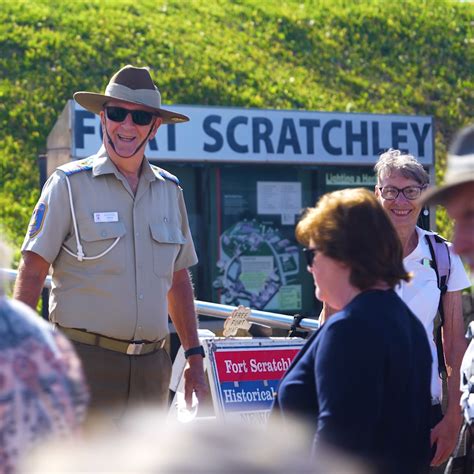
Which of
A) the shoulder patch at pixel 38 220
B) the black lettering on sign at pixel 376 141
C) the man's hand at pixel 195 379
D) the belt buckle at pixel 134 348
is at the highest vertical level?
the black lettering on sign at pixel 376 141

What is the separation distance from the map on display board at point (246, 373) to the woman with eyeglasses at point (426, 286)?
1.28m

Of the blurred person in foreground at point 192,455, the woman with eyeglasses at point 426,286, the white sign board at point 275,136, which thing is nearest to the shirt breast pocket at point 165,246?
the woman with eyeglasses at point 426,286

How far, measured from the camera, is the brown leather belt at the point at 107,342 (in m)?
4.64

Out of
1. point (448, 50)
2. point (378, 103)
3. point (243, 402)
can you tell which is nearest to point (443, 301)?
point (243, 402)

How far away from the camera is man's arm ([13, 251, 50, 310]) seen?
4570 millimetres

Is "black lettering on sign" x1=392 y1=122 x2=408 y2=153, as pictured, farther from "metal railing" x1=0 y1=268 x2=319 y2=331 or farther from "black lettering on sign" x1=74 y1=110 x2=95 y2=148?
"metal railing" x1=0 y1=268 x2=319 y2=331

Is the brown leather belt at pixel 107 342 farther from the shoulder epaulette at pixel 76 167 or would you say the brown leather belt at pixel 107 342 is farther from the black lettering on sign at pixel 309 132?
the black lettering on sign at pixel 309 132

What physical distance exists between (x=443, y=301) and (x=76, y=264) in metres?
1.55

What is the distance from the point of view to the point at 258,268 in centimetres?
1101

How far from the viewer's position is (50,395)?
175cm

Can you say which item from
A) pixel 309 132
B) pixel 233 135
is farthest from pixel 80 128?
pixel 309 132

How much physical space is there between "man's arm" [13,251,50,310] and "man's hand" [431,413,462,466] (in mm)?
1713

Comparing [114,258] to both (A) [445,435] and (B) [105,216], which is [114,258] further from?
(A) [445,435]

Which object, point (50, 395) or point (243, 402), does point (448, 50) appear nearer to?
point (243, 402)
